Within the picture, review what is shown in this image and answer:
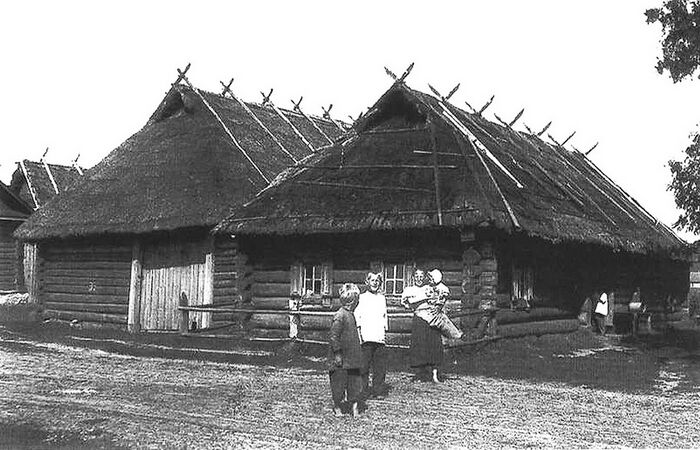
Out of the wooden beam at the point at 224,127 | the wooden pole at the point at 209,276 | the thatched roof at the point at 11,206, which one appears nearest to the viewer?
the wooden pole at the point at 209,276

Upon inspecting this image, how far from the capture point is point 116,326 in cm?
2298

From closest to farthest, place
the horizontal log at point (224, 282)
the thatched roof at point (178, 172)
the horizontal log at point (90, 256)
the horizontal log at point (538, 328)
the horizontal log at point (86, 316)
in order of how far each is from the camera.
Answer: the horizontal log at point (538, 328) → the horizontal log at point (224, 282) → the thatched roof at point (178, 172) → the horizontal log at point (90, 256) → the horizontal log at point (86, 316)

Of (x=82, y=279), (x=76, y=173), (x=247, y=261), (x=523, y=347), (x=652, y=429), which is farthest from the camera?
(x=76, y=173)

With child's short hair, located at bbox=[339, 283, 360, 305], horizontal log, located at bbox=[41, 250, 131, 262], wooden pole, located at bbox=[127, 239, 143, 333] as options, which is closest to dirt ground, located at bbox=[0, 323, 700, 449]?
child's short hair, located at bbox=[339, 283, 360, 305]

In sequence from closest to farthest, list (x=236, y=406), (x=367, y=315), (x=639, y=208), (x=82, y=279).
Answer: (x=236, y=406) → (x=367, y=315) → (x=82, y=279) → (x=639, y=208)

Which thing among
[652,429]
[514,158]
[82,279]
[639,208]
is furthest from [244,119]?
[652,429]

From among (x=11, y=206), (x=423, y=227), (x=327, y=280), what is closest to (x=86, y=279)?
(x=327, y=280)

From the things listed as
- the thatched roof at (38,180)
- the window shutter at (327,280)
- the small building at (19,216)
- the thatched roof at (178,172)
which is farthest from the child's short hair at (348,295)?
the thatched roof at (38,180)

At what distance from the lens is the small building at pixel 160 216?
70.3 ft

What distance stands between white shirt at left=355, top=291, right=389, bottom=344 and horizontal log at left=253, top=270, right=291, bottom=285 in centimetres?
851

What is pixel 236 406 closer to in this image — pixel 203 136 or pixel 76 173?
pixel 203 136

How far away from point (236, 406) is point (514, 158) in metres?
13.2

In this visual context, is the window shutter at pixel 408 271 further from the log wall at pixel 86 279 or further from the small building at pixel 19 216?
the small building at pixel 19 216

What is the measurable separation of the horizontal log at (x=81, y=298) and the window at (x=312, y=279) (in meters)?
6.03
